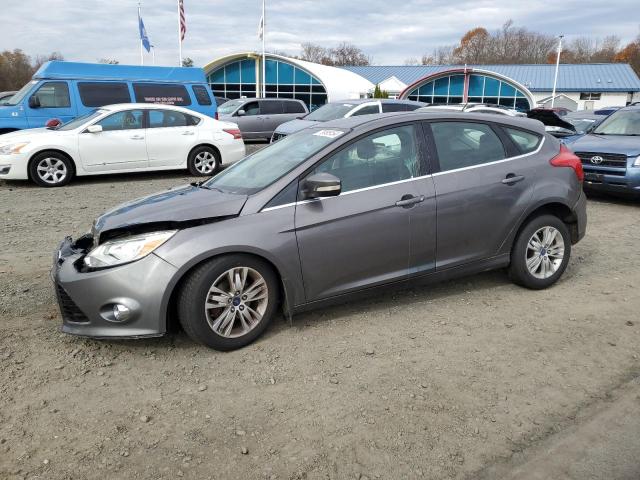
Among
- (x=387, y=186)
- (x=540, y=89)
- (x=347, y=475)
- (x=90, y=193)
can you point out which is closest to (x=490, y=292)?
(x=387, y=186)

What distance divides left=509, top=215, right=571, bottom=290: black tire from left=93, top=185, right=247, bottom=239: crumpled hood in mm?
2449

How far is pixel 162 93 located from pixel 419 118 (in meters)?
10.7

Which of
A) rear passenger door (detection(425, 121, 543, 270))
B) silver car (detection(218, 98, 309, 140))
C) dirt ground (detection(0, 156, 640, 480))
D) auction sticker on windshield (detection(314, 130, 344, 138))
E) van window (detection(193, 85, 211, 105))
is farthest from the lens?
silver car (detection(218, 98, 309, 140))

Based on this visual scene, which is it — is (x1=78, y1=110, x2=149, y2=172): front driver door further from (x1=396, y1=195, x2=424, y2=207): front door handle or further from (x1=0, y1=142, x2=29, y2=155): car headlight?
(x1=396, y1=195, x2=424, y2=207): front door handle

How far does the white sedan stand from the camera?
9.76 metres

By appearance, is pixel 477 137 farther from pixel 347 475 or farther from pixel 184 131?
pixel 184 131

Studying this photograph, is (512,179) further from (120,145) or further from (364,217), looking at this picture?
(120,145)

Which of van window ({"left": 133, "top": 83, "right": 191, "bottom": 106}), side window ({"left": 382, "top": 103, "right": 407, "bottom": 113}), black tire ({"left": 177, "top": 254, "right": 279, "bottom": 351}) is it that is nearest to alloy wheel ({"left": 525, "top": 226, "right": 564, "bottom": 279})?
black tire ({"left": 177, "top": 254, "right": 279, "bottom": 351})

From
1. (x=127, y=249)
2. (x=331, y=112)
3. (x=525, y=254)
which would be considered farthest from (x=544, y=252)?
(x=331, y=112)

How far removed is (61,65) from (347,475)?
12.9 metres

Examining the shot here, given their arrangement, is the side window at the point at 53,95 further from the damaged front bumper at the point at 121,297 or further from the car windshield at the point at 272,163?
the damaged front bumper at the point at 121,297

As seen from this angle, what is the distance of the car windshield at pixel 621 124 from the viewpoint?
31.0ft

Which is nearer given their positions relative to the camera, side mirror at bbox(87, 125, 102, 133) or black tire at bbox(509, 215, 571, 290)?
black tire at bbox(509, 215, 571, 290)

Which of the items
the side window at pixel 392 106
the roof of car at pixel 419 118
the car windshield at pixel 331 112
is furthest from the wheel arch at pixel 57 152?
the side window at pixel 392 106
